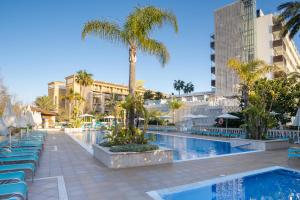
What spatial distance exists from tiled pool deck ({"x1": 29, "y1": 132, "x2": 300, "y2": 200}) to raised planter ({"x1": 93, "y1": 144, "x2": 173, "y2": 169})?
1.19ft

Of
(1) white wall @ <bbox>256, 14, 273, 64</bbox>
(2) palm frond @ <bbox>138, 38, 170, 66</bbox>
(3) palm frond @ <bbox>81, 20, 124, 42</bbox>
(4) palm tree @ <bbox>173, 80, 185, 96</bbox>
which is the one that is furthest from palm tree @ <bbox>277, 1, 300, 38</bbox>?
(4) palm tree @ <bbox>173, 80, 185, 96</bbox>

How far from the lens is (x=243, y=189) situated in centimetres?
678

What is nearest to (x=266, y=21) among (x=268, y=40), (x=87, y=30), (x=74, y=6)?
(x=268, y=40)

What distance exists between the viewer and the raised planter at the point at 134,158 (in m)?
8.75

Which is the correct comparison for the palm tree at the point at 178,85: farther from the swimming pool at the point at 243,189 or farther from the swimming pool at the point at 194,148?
the swimming pool at the point at 243,189

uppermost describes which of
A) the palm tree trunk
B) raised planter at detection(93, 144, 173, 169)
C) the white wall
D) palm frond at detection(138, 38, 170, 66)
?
the white wall

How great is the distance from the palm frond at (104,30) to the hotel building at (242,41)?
3067cm

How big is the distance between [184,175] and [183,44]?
16803 millimetres

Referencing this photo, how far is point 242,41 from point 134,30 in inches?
1449

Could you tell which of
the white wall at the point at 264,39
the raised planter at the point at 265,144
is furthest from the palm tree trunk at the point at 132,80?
the white wall at the point at 264,39

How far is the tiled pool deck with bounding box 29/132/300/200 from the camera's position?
5.93 metres

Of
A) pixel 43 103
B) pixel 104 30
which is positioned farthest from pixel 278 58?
pixel 43 103

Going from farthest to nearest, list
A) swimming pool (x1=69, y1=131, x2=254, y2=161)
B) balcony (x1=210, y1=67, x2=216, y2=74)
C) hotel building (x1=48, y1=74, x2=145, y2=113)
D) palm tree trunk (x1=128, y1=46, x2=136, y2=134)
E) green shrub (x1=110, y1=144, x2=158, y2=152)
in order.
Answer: hotel building (x1=48, y1=74, x2=145, y2=113) → balcony (x1=210, y1=67, x2=216, y2=74) → swimming pool (x1=69, y1=131, x2=254, y2=161) → palm tree trunk (x1=128, y1=46, x2=136, y2=134) → green shrub (x1=110, y1=144, x2=158, y2=152)

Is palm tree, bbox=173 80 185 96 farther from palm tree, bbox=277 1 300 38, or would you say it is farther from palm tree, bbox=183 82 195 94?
palm tree, bbox=277 1 300 38
